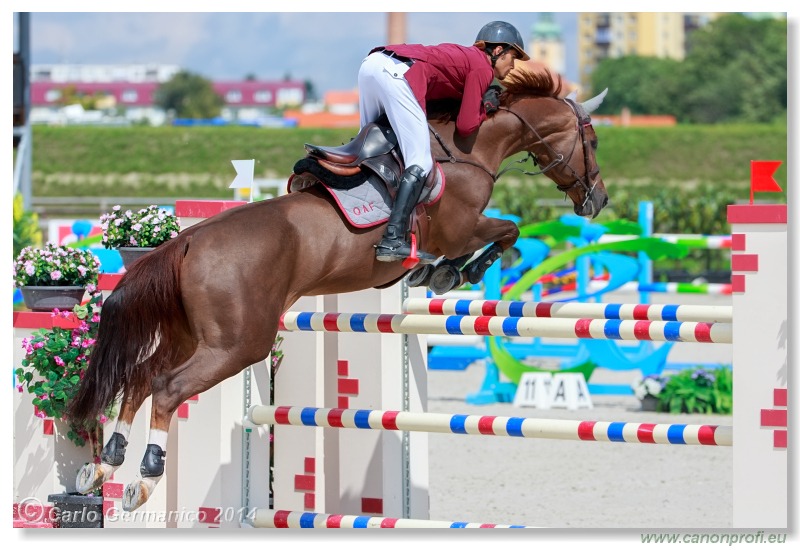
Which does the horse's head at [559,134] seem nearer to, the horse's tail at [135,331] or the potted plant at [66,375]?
the horse's tail at [135,331]

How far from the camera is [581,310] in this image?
490 centimetres

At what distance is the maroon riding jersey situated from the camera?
15.3 feet

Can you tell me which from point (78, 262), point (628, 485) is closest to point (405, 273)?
point (78, 262)

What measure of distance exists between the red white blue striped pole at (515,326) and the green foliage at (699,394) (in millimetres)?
4856

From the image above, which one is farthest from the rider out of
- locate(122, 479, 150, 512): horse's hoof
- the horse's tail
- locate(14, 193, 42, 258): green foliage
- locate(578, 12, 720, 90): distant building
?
locate(578, 12, 720, 90): distant building

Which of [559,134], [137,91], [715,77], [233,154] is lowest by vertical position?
[559,134]

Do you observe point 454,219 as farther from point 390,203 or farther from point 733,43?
point 733,43

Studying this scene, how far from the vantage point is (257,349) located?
4.24 meters

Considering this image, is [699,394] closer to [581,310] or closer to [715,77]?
[581,310]

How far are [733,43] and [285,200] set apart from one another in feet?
261

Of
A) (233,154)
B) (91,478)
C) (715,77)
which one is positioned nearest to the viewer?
(91,478)

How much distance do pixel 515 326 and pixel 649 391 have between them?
5010mm

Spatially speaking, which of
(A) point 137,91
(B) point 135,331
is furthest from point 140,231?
(A) point 137,91

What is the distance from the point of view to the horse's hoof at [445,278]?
195 inches
